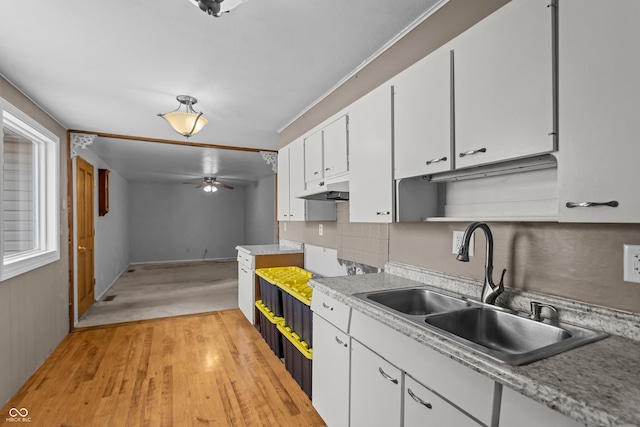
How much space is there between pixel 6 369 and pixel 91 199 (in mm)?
2982

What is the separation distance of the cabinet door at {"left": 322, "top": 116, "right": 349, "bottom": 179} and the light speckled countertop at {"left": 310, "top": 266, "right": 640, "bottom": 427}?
146 cm

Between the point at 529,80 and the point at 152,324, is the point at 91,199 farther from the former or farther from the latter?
the point at 529,80

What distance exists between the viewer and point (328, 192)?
2.79 m

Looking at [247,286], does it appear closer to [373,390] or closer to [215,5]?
[373,390]

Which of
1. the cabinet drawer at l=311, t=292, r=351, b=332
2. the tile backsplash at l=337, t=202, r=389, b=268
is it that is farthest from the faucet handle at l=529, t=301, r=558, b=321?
the tile backsplash at l=337, t=202, r=389, b=268

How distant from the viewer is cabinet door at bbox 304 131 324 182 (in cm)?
280

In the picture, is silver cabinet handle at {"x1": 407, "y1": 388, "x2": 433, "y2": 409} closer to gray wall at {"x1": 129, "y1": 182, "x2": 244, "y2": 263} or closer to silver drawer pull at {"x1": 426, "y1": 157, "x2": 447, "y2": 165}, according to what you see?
silver drawer pull at {"x1": 426, "y1": 157, "x2": 447, "y2": 165}

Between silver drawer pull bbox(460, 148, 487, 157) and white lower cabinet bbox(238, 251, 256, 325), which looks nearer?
silver drawer pull bbox(460, 148, 487, 157)

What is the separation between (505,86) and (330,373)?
1.68 meters

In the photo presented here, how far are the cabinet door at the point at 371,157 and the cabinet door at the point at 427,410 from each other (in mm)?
917

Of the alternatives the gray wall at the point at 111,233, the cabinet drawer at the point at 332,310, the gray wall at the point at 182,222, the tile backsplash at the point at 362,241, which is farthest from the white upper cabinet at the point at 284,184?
the gray wall at the point at 182,222

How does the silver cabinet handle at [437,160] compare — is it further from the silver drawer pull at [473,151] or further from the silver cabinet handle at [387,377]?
the silver cabinet handle at [387,377]

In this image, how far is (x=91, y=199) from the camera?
4727mm

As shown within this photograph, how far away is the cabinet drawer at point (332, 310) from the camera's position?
67.0 inches
